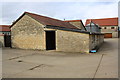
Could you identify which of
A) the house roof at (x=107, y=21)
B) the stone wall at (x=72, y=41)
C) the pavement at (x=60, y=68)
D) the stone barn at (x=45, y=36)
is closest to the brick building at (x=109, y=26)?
the house roof at (x=107, y=21)

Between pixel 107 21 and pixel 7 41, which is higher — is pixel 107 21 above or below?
above

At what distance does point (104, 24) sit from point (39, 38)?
142 ft

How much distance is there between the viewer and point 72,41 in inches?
583

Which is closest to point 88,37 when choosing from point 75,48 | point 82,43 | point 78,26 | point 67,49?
point 82,43

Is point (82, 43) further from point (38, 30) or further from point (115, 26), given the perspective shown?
point (115, 26)

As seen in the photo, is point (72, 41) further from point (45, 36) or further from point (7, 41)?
point (7, 41)

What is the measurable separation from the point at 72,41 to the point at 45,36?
4.14m

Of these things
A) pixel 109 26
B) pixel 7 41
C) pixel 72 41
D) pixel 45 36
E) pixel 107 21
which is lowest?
pixel 7 41

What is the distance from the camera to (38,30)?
55.3 ft

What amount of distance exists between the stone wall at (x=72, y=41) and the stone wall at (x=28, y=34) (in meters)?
2.61

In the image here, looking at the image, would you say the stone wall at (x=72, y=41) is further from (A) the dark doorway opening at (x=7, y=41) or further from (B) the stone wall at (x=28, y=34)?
(A) the dark doorway opening at (x=7, y=41)

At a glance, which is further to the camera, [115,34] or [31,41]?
[115,34]

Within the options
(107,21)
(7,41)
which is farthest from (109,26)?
(7,41)

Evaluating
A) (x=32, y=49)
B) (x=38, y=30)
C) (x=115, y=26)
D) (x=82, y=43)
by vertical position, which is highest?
(x=115, y=26)
